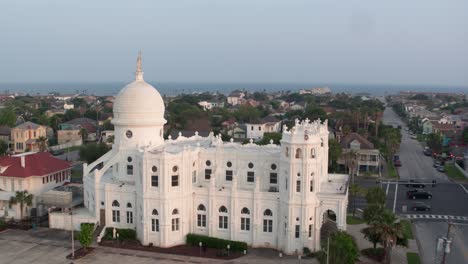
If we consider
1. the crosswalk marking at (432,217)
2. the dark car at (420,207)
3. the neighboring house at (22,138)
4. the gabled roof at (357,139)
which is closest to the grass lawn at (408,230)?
the crosswalk marking at (432,217)

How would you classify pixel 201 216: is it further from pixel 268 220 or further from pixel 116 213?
pixel 116 213

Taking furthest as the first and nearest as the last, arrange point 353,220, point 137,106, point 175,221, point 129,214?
point 353,220
point 137,106
point 129,214
point 175,221

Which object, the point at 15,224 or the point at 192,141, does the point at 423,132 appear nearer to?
the point at 192,141

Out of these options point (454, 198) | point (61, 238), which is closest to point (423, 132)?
point (454, 198)

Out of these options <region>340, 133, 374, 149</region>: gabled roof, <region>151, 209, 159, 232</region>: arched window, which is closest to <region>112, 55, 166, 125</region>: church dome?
<region>151, 209, 159, 232</region>: arched window

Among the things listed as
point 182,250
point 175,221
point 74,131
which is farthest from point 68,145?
point 182,250
